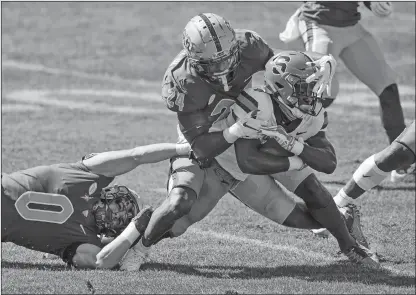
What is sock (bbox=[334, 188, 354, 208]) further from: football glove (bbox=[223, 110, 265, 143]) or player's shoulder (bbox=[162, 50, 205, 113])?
player's shoulder (bbox=[162, 50, 205, 113])

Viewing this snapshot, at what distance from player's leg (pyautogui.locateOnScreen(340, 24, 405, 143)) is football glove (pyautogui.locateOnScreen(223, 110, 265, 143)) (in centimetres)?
278

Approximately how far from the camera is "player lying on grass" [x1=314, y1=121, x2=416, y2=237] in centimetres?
552

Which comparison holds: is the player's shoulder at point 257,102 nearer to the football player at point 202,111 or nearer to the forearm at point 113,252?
the football player at point 202,111

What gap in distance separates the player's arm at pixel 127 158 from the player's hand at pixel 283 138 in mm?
583

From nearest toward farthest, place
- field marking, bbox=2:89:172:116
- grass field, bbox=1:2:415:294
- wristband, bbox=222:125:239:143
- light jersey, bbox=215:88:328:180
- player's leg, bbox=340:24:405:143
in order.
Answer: grass field, bbox=1:2:415:294 < wristband, bbox=222:125:239:143 < light jersey, bbox=215:88:328:180 < player's leg, bbox=340:24:405:143 < field marking, bbox=2:89:172:116

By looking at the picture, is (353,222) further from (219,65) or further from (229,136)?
(219,65)

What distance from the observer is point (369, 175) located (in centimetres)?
597

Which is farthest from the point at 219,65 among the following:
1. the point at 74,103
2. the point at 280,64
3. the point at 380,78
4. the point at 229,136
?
the point at 74,103

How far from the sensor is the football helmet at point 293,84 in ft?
17.6

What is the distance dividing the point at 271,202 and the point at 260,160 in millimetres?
481

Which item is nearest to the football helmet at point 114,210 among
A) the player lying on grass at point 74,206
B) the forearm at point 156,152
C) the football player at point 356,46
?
the player lying on grass at point 74,206

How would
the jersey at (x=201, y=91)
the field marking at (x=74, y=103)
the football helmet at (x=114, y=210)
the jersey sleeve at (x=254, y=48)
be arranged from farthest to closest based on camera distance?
the field marking at (x=74, y=103) < the jersey sleeve at (x=254, y=48) < the football helmet at (x=114, y=210) < the jersey at (x=201, y=91)

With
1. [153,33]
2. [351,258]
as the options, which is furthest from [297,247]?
[153,33]

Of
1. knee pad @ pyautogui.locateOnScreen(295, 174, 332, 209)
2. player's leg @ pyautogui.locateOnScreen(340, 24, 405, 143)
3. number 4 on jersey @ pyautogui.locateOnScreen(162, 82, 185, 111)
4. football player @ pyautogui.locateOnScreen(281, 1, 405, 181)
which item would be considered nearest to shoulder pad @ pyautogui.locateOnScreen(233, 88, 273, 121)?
number 4 on jersey @ pyautogui.locateOnScreen(162, 82, 185, 111)
